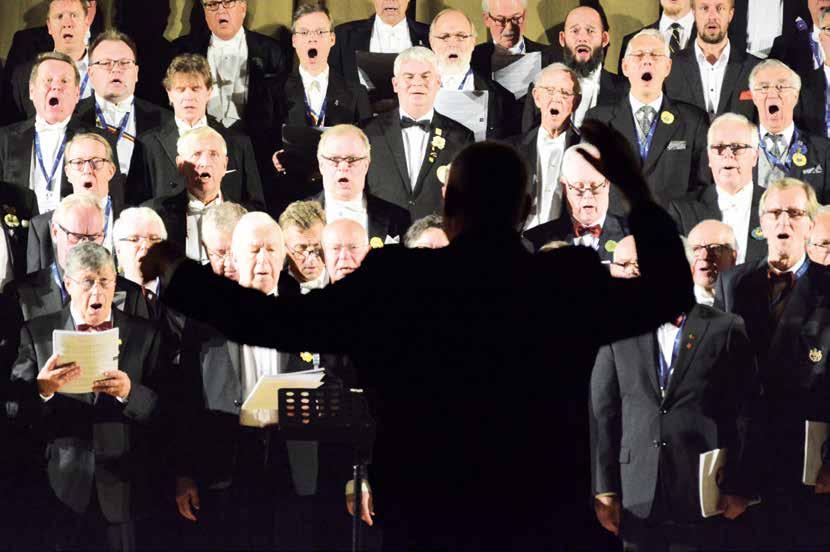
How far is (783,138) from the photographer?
5.78 metres

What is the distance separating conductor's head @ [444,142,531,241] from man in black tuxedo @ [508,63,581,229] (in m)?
3.97

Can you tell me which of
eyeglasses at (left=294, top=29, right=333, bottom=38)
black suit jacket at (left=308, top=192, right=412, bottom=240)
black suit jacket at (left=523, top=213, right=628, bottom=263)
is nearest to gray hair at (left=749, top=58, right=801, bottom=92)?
black suit jacket at (left=523, top=213, right=628, bottom=263)

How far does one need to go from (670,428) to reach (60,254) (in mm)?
2994

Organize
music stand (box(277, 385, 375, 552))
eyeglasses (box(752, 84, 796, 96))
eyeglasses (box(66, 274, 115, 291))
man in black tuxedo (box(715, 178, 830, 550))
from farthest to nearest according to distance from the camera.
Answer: eyeglasses (box(752, 84, 796, 96)), eyeglasses (box(66, 274, 115, 291)), man in black tuxedo (box(715, 178, 830, 550)), music stand (box(277, 385, 375, 552))

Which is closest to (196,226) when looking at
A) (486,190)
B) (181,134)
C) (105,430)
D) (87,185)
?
(181,134)

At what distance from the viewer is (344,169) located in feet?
18.9

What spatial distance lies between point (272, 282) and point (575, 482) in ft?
13.4

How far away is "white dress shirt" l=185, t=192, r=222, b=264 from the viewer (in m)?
5.74

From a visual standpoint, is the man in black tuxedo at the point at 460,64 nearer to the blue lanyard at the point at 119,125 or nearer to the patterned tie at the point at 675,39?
the patterned tie at the point at 675,39

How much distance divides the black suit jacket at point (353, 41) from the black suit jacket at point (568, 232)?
107cm

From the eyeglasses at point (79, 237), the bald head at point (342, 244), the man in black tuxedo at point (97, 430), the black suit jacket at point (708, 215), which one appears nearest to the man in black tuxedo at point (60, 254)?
the eyeglasses at point (79, 237)

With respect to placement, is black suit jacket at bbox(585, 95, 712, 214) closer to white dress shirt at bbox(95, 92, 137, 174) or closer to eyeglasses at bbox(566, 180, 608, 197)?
eyeglasses at bbox(566, 180, 608, 197)

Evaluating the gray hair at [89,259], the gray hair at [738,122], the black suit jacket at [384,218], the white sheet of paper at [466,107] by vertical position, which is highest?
the white sheet of paper at [466,107]

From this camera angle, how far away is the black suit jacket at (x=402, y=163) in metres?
5.73
